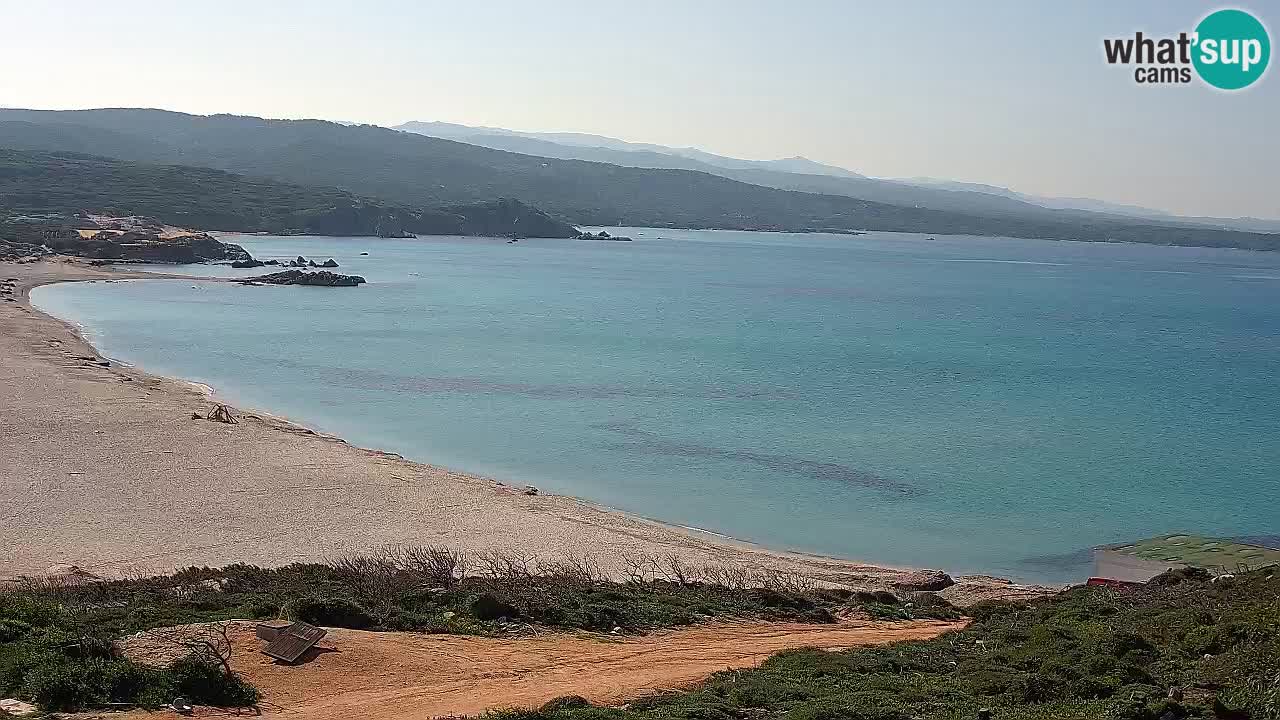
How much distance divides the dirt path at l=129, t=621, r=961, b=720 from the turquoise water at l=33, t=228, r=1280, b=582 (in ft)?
36.1

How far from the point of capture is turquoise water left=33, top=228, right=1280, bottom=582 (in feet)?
89.2

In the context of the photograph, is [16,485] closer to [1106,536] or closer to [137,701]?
[137,701]

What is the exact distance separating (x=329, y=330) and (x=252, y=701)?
51.5 m

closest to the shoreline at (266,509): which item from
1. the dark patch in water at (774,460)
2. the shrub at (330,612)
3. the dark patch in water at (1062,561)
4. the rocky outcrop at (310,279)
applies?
the dark patch in water at (1062,561)

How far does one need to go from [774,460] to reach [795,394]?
39.1 ft

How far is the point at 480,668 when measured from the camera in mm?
11516

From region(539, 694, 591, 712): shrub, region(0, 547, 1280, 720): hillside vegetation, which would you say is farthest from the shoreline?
region(539, 694, 591, 712): shrub

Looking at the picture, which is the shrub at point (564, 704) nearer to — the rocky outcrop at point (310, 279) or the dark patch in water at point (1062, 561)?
the dark patch in water at point (1062, 561)

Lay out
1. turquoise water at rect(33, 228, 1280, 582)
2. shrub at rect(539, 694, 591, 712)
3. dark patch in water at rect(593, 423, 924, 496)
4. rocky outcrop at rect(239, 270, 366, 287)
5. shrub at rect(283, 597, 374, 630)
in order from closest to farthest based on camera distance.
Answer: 1. shrub at rect(539, 694, 591, 712)
2. shrub at rect(283, 597, 374, 630)
3. turquoise water at rect(33, 228, 1280, 582)
4. dark patch in water at rect(593, 423, 924, 496)
5. rocky outcrop at rect(239, 270, 366, 287)

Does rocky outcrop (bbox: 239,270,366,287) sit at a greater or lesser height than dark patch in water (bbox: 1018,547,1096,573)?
greater

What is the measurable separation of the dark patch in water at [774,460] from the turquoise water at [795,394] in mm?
139

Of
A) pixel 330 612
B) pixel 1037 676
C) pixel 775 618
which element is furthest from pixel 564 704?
pixel 775 618

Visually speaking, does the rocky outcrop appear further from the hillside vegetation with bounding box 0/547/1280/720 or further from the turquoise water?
the hillside vegetation with bounding box 0/547/1280/720

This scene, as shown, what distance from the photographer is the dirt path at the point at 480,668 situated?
10.2 meters
